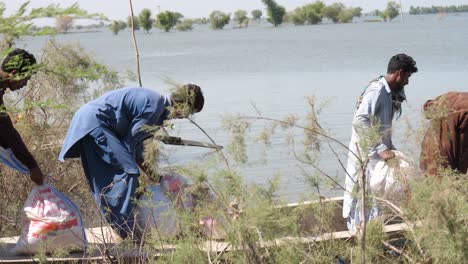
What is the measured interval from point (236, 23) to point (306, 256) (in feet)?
280

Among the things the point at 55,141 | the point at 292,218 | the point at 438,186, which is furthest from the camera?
the point at 55,141

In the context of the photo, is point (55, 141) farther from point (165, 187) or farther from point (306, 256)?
point (306, 256)

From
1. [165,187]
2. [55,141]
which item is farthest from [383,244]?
[55,141]

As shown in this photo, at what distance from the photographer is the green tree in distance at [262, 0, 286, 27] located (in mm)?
78312

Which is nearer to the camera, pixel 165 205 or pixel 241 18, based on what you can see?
pixel 165 205

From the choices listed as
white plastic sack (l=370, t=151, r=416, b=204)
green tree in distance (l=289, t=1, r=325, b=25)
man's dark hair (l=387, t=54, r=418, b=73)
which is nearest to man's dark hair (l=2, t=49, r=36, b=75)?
white plastic sack (l=370, t=151, r=416, b=204)

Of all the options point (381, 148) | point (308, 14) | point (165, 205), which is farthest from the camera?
point (308, 14)

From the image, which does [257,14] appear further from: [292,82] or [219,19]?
[292,82]

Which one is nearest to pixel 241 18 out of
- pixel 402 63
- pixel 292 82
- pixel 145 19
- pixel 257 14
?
pixel 257 14

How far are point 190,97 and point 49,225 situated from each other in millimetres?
1224

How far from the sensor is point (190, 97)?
534cm

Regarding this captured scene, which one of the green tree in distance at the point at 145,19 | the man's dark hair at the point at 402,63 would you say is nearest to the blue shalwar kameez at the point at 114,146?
the man's dark hair at the point at 402,63

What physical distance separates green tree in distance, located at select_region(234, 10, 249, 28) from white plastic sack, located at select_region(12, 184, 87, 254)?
79796 millimetres

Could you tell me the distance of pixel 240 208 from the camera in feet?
15.6
